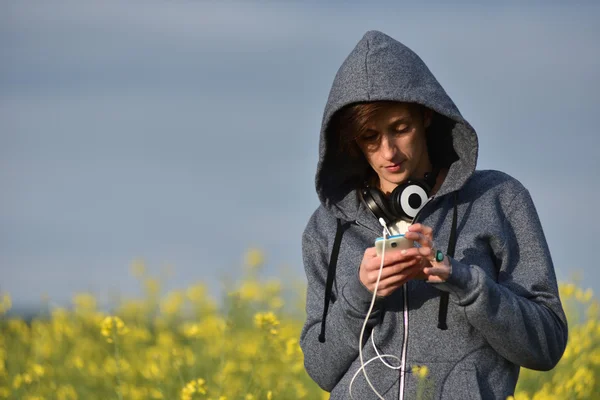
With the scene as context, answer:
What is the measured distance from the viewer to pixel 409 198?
8.31 feet

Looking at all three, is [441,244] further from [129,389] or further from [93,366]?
[93,366]

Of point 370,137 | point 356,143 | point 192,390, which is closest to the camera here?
point 370,137

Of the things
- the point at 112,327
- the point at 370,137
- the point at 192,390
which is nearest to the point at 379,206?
the point at 370,137

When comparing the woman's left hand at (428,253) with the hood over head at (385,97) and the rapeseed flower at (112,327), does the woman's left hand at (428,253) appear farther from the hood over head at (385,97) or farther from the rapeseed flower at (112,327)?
the rapeseed flower at (112,327)

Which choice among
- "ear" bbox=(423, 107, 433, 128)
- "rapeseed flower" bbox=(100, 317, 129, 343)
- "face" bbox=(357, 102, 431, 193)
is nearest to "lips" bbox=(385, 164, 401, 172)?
"face" bbox=(357, 102, 431, 193)

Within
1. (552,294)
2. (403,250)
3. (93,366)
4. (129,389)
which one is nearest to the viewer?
(403,250)

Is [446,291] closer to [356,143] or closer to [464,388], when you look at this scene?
[464,388]

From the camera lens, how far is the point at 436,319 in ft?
8.14

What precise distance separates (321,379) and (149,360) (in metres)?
3.12

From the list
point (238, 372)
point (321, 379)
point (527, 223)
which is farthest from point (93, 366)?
point (527, 223)

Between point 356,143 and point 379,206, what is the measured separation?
0.93 feet

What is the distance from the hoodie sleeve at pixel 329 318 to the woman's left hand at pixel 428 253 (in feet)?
0.67

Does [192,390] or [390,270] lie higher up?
[390,270]

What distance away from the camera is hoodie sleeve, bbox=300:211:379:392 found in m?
2.46
